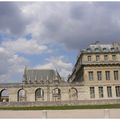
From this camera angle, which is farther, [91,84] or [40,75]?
[40,75]

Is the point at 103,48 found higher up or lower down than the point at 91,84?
higher up

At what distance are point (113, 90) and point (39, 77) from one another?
104 feet

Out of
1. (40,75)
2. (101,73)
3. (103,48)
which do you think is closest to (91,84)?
(101,73)

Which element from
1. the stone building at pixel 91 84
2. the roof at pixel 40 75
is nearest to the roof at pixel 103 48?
the stone building at pixel 91 84

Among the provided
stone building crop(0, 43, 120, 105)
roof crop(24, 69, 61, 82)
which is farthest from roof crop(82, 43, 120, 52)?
roof crop(24, 69, 61, 82)

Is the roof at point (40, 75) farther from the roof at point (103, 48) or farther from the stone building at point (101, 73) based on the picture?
the roof at point (103, 48)

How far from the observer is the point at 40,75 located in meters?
90.3

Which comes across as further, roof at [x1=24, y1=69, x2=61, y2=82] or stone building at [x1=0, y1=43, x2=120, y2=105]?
roof at [x1=24, y1=69, x2=61, y2=82]

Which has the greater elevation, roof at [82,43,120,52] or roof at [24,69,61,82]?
roof at [82,43,120,52]

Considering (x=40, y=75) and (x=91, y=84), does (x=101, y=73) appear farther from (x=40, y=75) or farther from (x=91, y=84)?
(x=40, y=75)

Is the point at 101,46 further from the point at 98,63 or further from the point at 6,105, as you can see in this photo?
the point at 6,105

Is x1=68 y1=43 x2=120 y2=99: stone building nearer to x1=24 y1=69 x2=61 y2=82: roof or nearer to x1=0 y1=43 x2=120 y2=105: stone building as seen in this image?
x1=0 y1=43 x2=120 y2=105: stone building

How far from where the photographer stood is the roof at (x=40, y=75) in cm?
8862

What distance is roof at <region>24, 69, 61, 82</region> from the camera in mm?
88625
